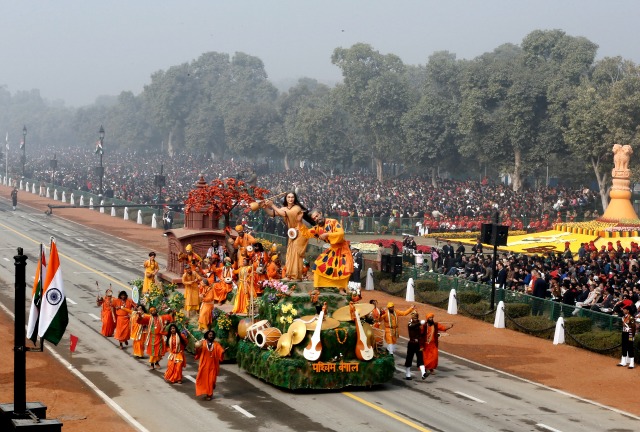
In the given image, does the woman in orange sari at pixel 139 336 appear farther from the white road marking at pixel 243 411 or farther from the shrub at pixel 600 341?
the shrub at pixel 600 341

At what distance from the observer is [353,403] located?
25.8 metres

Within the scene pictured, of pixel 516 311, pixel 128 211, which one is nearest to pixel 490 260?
pixel 516 311

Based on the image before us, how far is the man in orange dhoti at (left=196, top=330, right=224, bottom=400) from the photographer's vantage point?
26028mm

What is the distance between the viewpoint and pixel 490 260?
44.0 meters

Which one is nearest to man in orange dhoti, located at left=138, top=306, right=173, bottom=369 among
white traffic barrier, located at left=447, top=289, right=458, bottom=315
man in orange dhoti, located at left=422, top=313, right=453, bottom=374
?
man in orange dhoti, located at left=422, top=313, right=453, bottom=374

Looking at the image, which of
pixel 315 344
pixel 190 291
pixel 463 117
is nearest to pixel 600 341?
pixel 315 344

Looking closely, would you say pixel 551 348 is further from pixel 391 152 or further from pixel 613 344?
pixel 391 152

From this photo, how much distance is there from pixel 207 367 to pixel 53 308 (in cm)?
809

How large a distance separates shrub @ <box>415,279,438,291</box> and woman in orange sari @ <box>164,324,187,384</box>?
701 inches

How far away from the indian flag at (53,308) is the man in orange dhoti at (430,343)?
12.8m

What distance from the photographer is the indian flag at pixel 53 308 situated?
1820cm

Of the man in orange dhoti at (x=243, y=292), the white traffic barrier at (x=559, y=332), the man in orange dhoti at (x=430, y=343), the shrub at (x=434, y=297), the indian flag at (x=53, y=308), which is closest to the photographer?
the indian flag at (x=53, y=308)

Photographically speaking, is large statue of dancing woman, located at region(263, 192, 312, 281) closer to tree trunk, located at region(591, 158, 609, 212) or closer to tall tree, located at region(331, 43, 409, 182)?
tree trunk, located at region(591, 158, 609, 212)

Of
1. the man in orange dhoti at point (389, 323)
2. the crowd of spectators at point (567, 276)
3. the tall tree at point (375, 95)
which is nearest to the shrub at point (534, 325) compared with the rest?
the crowd of spectators at point (567, 276)
